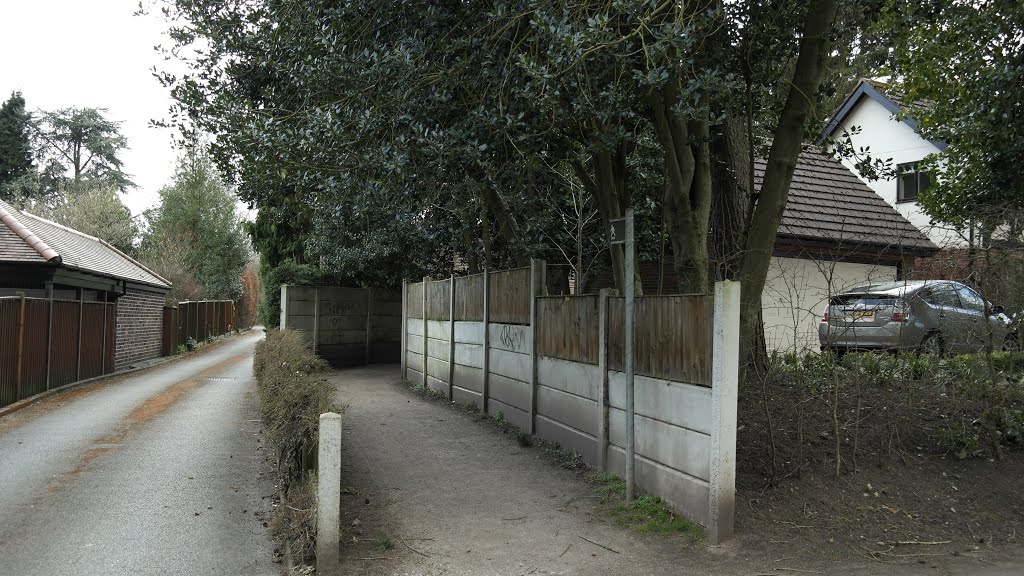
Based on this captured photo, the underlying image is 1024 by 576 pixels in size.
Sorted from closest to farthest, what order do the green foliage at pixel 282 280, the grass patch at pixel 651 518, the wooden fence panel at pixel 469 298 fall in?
the grass patch at pixel 651 518 < the wooden fence panel at pixel 469 298 < the green foliage at pixel 282 280

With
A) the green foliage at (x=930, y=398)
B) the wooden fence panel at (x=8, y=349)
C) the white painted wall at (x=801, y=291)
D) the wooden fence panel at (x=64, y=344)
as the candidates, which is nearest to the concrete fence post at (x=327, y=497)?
the white painted wall at (x=801, y=291)

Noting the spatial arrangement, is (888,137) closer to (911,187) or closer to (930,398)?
(911,187)

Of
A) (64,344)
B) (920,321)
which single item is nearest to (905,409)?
(920,321)

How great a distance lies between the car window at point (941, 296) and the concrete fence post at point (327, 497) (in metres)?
5.09

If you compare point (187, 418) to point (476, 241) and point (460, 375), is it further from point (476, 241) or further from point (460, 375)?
point (476, 241)

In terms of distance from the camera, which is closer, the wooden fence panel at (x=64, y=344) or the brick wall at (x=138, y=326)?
the wooden fence panel at (x=64, y=344)

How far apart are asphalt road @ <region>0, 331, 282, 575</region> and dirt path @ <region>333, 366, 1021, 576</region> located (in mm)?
888

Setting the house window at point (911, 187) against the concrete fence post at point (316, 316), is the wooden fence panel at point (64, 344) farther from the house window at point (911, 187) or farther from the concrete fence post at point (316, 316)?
the house window at point (911, 187)

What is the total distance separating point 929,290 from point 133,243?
147 ft

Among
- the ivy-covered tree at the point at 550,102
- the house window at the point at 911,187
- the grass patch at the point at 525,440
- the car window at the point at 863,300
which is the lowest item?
the grass patch at the point at 525,440

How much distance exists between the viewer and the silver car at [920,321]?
675 centimetres

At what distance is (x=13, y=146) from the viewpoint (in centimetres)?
4669

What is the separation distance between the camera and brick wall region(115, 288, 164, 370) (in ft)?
74.2

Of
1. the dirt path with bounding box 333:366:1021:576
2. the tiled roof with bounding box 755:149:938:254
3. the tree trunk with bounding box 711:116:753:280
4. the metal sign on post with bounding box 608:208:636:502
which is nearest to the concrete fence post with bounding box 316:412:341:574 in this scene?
the dirt path with bounding box 333:366:1021:576
